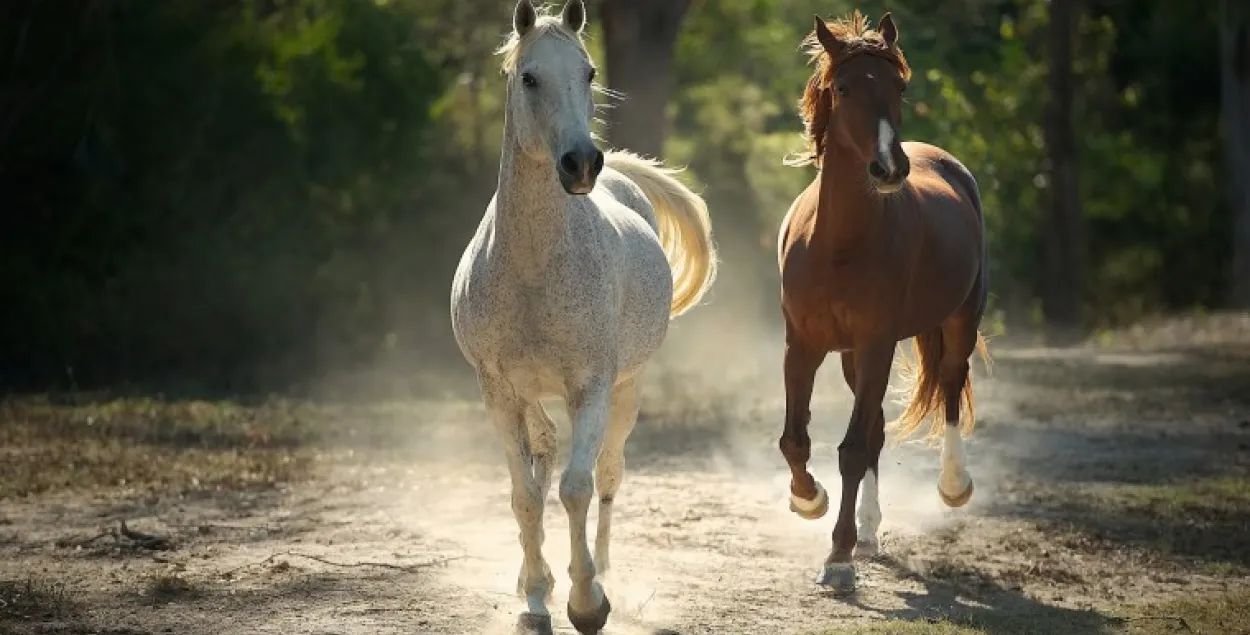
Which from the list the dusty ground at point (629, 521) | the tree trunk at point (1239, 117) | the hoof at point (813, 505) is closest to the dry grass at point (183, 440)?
the dusty ground at point (629, 521)

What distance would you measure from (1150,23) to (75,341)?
19850 millimetres

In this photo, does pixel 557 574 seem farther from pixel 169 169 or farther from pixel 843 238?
pixel 169 169

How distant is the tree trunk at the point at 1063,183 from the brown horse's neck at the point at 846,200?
18.1 metres

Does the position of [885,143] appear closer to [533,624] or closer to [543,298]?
[543,298]

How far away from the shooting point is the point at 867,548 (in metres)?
8.89

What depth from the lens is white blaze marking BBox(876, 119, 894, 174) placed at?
7.86 metres

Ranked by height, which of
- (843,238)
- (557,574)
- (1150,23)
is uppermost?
(1150,23)

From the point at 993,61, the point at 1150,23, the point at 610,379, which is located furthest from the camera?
the point at 1150,23

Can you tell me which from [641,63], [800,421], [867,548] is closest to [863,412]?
[800,421]

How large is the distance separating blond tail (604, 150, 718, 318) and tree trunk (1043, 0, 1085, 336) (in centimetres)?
1712

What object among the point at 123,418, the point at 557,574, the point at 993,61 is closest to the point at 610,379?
the point at 557,574

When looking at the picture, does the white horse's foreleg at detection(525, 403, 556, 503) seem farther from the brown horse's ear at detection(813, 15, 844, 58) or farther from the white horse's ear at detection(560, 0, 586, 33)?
the brown horse's ear at detection(813, 15, 844, 58)

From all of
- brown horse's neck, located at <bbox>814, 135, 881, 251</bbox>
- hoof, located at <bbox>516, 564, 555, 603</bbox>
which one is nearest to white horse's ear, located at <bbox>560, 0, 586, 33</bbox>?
brown horse's neck, located at <bbox>814, 135, 881, 251</bbox>

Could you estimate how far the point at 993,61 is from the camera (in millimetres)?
21219
